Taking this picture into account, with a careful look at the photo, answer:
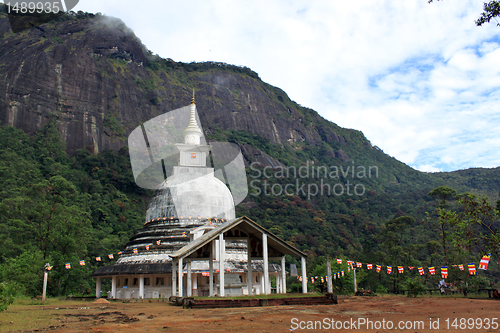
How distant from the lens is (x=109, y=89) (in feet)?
355

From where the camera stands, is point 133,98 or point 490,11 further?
point 133,98

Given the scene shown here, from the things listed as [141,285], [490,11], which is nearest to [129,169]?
[141,285]

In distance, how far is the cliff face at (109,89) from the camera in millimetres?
93062

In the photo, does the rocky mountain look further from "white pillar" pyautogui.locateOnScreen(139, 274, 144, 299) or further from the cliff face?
"white pillar" pyautogui.locateOnScreen(139, 274, 144, 299)

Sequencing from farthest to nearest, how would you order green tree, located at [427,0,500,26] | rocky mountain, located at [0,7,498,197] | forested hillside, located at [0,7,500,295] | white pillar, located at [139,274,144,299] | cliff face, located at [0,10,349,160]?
rocky mountain, located at [0,7,498,197]
cliff face, located at [0,10,349,160]
forested hillside, located at [0,7,500,295]
white pillar, located at [139,274,144,299]
green tree, located at [427,0,500,26]

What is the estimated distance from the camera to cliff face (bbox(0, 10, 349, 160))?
9306 cm

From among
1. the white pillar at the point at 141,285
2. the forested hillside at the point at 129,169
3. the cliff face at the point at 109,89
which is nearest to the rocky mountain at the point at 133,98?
the cliff face at the point at 109,89

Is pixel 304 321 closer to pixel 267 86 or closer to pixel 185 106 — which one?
pixel 185 106

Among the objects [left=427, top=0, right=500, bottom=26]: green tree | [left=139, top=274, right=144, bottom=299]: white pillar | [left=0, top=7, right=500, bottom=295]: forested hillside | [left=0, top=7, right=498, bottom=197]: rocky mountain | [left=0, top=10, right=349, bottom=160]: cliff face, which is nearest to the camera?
[left=427, top=0, right=500, bottom=26]: green tree

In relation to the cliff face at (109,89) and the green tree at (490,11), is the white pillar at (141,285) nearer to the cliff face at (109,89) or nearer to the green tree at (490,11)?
the green tree at (490,11)

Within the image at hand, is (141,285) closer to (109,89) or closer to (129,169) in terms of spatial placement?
(129,169)

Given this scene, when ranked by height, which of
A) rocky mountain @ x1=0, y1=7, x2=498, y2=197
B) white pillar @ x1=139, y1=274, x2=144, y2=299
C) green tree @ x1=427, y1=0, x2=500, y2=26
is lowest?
white pillar @ x1=139, y1=274, x2=144, y2=299

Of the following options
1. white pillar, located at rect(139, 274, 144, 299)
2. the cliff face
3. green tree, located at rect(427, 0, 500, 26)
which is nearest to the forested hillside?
the cliff face

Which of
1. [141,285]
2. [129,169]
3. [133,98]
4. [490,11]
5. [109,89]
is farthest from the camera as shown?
[133,98]
